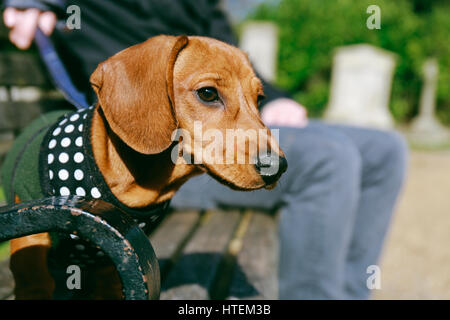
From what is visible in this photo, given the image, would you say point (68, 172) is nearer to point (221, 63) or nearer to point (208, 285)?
point (221, 63)

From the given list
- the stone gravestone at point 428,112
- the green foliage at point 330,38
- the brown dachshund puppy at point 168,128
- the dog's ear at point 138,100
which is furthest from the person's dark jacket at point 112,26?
the stone gravestone at point 428,112

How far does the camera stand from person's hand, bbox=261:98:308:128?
7.18 feet

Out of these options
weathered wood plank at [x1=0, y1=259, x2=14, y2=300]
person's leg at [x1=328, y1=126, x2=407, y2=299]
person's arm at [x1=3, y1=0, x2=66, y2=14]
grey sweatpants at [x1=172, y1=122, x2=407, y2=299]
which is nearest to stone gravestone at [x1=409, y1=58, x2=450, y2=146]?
person's leg at [x1=328, y1=126, x2=407, y2=299]

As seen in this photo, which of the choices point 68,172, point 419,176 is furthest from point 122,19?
point 419,176

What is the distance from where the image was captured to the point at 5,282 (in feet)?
4.71

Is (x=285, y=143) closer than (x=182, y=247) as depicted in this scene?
No

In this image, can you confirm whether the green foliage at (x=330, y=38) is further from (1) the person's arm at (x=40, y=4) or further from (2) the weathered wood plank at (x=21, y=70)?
(1) the person's arm at (x=40, y=4)

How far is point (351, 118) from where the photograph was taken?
743 cm

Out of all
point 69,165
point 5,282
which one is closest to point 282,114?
point 69,165

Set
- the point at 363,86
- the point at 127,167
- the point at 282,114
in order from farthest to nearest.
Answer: the point at 363,86, the point at 282,114, the point at 127,167

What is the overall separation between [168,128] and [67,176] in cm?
30

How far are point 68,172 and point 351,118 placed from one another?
22.8 ft

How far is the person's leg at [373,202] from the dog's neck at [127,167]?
1559 mm

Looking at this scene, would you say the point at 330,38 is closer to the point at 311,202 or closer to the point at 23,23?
the point at 311,202
